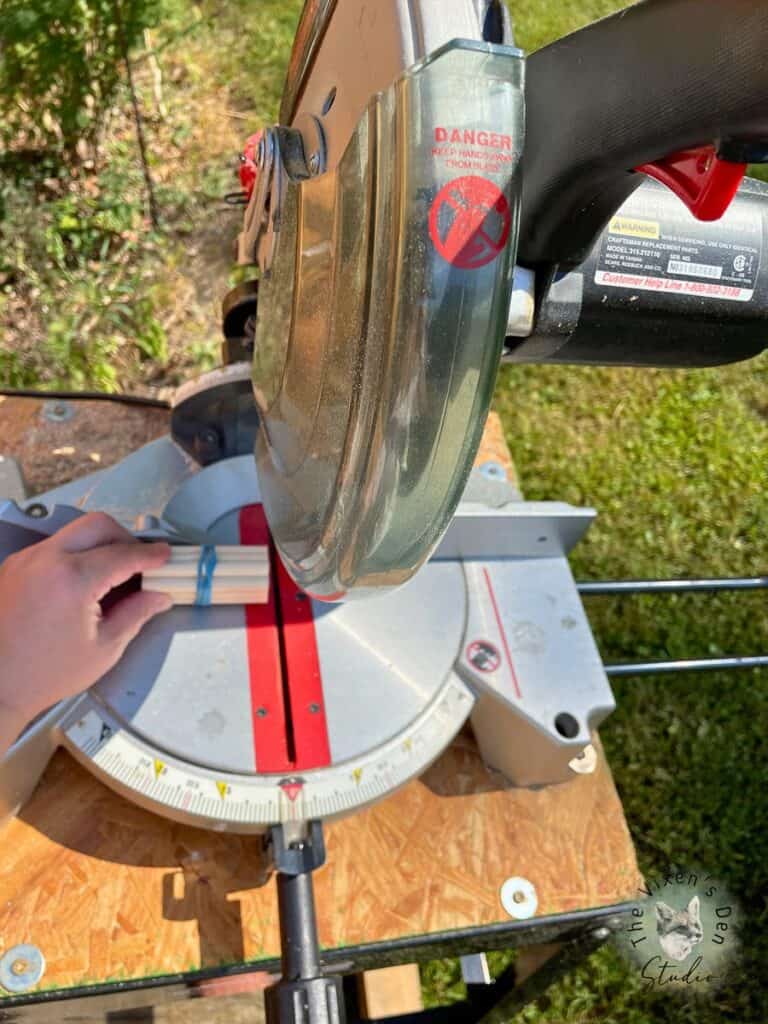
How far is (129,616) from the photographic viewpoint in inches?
40.1

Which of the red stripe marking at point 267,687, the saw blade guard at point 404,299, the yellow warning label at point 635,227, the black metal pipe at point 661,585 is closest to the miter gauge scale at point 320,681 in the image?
the red stripe marking at point 267,687

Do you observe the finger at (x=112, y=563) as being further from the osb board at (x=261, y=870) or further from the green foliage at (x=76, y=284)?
the green foliage at (x=76, y=284)

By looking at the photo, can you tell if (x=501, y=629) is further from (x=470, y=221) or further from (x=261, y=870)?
(x=470, y=221)

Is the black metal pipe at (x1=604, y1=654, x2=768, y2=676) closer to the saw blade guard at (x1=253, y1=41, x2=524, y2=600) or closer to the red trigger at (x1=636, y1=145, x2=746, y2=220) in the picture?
the saw blade guard at (x1=253, y1=41, x2=524, y2=600)

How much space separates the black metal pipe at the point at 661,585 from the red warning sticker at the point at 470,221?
0.85m

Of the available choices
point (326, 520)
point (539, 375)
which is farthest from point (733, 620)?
point (326, 520)

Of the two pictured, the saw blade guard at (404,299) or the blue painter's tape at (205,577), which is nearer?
the saw blade guard at (404,299)

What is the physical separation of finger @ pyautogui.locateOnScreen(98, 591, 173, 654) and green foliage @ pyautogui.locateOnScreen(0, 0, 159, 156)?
1855 millimetres

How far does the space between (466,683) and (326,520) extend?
46 centimetres

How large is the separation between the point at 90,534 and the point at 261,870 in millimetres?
471

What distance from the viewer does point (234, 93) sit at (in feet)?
10.3

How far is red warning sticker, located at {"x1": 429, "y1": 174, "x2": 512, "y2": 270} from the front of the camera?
535 mm

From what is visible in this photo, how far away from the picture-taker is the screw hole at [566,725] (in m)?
1.07

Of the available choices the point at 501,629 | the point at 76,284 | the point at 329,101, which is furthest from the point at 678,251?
the point at 76,284
